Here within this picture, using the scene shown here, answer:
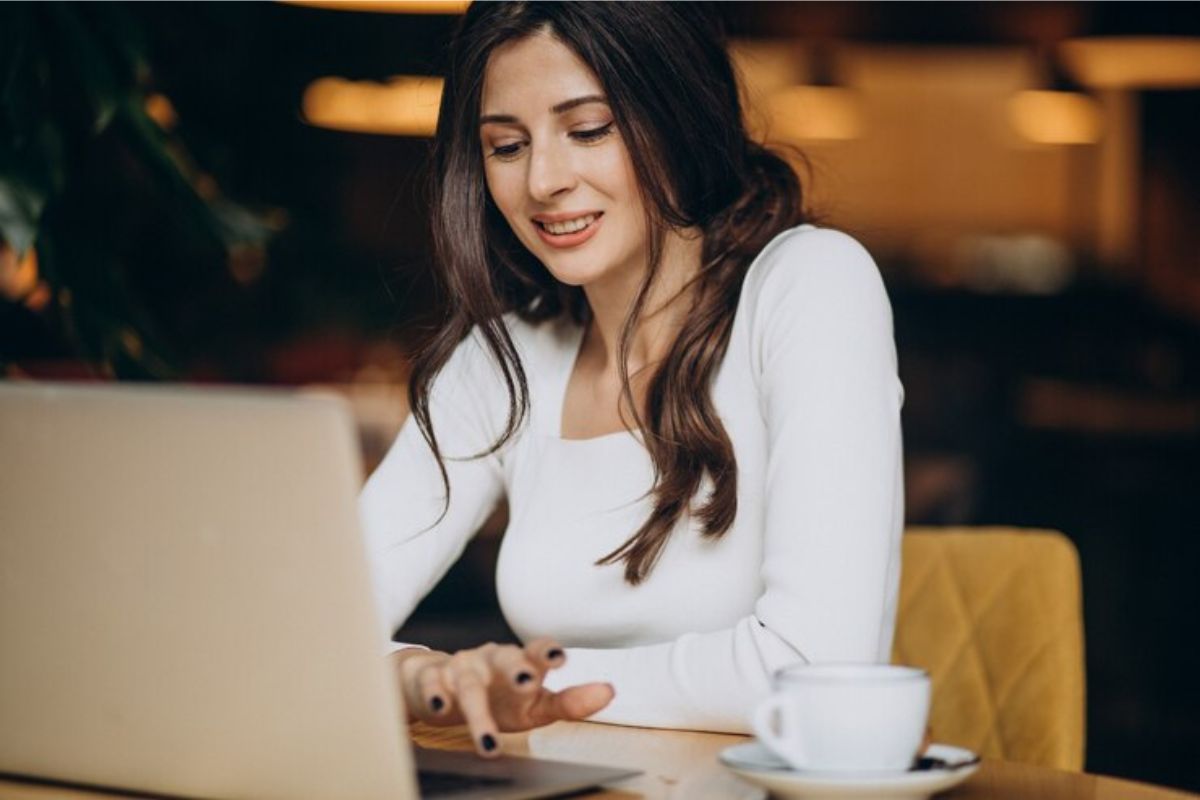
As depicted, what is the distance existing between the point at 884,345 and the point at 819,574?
0.27m

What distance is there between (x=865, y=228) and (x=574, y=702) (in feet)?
3.58

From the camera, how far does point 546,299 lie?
2076 millimetres

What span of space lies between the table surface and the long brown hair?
33 cm

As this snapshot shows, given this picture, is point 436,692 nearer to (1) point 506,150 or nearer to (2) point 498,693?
(2) point 498,693

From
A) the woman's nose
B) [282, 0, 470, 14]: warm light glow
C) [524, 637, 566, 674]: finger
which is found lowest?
[524, 637, 566, 674]: finger

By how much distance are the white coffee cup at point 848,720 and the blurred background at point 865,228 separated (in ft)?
3.25

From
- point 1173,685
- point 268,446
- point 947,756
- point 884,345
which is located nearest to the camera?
point 268,446

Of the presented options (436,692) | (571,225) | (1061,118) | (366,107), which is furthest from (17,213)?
(1061,118)

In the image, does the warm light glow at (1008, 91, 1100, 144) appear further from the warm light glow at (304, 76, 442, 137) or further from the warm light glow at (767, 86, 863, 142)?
the warm light glow at (304, 76, 442, 137)

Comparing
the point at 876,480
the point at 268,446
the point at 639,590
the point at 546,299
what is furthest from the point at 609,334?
the point at 268,446

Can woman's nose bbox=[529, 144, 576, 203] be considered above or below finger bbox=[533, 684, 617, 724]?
above

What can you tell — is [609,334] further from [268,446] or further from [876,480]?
[268,446]

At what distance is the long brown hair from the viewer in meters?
1.76

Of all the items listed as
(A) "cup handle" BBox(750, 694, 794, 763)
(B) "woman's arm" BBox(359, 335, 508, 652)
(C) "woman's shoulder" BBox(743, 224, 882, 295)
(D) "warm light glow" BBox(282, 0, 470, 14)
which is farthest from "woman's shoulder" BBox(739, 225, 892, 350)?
(D) "warm light glow" BBox(282, 0, 470, 14)
